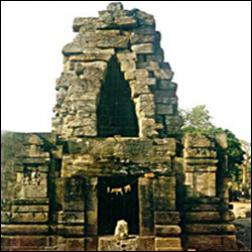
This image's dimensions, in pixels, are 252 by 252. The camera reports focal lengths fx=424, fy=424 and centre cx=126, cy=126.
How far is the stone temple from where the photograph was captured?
9.07 metres

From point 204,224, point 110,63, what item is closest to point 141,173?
point 204,224

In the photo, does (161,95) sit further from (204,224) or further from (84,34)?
(204,224)

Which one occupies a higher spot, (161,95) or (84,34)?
(84,34)

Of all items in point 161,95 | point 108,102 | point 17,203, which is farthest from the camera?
point 108,102

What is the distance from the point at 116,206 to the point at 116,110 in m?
3.14

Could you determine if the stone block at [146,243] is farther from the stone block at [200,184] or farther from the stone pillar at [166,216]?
the stone block at [200,184]

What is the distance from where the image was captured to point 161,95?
34.8 ft

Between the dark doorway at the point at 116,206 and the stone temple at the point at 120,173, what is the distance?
2.33 meters

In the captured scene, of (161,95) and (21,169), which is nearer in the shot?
(21,169)

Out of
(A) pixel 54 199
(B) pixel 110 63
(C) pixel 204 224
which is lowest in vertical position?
(C) pixel 204 224

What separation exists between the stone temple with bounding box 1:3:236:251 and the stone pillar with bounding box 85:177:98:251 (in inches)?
0.9

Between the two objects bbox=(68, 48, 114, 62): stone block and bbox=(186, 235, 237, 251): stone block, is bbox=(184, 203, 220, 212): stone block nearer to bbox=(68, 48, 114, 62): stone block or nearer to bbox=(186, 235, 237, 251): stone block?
bbox=(186, 235, 237, 251): stone block

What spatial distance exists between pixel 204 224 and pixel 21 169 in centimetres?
423

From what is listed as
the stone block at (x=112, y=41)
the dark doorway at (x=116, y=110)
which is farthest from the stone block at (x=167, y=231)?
the stone block at (x=112, y=41)
